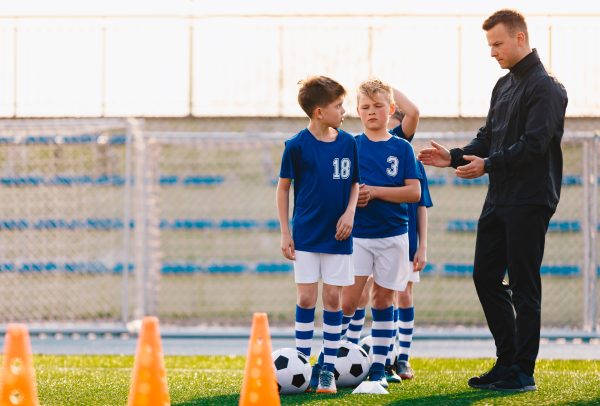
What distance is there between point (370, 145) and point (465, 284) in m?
6.82

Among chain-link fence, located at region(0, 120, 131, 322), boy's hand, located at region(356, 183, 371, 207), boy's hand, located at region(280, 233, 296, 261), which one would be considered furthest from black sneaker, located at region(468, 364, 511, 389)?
chain-link fence, located at region(0, 120, 131, 322)

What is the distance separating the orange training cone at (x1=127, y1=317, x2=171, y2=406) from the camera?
4.32m

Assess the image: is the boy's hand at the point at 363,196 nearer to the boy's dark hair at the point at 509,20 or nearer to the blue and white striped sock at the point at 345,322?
the blue and white striped sock at the point at 345,322

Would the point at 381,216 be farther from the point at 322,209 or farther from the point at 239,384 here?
the point at 239,384

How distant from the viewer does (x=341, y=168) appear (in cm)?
545

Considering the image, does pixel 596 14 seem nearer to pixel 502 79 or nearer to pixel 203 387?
pixel 502 79

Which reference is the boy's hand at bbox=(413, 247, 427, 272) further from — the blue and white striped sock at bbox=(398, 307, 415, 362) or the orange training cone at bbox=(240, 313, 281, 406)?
the orange training cone at bbox=(240, 313, 281, 406)

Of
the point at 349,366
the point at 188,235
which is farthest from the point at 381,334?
the point at 188,235

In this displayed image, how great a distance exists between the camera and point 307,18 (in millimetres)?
12375

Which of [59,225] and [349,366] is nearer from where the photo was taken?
[349,366]

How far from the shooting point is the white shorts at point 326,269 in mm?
5379

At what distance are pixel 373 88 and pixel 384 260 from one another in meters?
0.95

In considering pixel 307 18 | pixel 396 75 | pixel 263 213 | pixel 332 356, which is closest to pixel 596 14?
pixel 396 75

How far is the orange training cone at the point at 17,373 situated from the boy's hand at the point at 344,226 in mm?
1711
